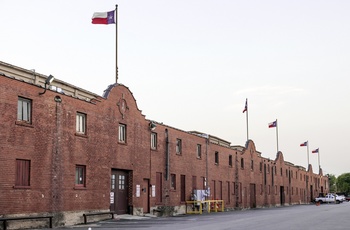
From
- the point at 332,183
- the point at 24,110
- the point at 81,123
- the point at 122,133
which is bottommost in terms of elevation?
the point at 332,183

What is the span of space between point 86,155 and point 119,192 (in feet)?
17.4

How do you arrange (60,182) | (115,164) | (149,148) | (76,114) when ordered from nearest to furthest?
(60,182) → (76,114) → (115,164) → (149,148)

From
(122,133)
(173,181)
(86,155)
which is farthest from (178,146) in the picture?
(86,155)

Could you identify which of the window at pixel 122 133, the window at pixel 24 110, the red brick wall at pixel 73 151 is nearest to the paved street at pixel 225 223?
the red brick wall at pixel 73 151

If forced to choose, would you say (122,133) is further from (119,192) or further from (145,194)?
(145,194)

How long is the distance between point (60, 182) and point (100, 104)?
607cm

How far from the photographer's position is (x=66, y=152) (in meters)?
26.6

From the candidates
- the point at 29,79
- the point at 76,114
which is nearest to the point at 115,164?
the point at 76,114

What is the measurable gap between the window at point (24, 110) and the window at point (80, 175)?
15.9 feet

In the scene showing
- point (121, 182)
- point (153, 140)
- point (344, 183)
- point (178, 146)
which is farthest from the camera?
point (344, 183)

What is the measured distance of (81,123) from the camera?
28453 mm

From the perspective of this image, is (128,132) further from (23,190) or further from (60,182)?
(23,190)

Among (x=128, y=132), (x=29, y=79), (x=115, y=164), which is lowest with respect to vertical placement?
(x=115, y=164)

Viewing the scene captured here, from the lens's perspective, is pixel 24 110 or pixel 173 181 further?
pixel 173 181
